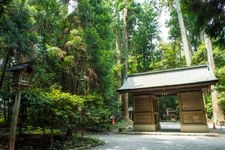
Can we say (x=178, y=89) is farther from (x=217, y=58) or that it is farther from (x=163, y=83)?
(x=217, y=58)

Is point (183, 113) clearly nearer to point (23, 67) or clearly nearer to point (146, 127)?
point (146, 127)

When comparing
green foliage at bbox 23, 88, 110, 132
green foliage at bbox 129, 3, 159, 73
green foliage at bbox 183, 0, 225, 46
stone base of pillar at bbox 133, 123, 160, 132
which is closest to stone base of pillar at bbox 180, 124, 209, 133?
stone base of pillar at bbox 133, 123, 160, 132

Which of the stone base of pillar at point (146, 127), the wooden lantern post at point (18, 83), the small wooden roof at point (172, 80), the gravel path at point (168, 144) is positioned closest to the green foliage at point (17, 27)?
the wooden lantern post at point (18, 83)

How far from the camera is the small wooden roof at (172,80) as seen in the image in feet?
43.5

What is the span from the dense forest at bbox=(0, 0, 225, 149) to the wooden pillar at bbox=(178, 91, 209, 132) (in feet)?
12.0

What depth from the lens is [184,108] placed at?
14.0m

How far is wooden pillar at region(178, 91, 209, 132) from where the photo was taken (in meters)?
13.4

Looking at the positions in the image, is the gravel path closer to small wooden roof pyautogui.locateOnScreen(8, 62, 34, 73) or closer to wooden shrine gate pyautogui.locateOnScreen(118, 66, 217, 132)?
wooden shrine gate pyautogui.locateOnScreen(118, 66, 217, 132)

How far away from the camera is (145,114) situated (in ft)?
50.3

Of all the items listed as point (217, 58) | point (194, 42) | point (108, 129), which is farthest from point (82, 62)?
point (194, 42)

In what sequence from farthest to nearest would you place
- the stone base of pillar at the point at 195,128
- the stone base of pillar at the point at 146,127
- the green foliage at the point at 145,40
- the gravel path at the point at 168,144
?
the green foliage at the point at 145,40 → the stone base of pillar at the point at 146,127 → the stone base of pillar at the point at 195,128 → the gravel path at the point at 168,144

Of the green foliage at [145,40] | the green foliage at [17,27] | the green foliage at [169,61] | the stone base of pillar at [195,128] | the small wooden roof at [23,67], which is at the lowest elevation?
the stone base of pillar at [195,128]

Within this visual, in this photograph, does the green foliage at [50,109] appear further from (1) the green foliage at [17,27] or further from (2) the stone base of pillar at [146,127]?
(2) the stone base of pillar at [146,127]

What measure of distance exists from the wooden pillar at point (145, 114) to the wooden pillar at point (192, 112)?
2028 millimetres
